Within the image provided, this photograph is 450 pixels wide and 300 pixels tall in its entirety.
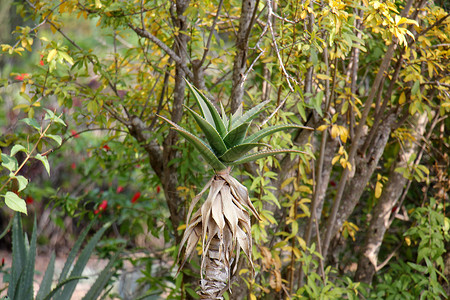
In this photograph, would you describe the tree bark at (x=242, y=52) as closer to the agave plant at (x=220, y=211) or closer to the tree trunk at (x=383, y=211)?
the agave plant at (x=220, y=211)

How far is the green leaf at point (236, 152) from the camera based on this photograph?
95 centimetres

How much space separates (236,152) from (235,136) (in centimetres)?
5

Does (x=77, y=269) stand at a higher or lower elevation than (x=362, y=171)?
lower

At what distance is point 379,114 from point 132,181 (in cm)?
228

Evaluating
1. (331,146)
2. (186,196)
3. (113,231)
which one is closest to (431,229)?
(331,146)

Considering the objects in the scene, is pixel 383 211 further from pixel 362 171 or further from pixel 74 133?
pixel 74 133

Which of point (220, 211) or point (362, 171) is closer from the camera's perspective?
point (220, 211)

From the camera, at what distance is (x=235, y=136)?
3.33 ft

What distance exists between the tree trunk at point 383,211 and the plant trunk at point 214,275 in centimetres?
202

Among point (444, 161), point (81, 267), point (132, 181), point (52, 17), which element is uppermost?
point (52, 17)

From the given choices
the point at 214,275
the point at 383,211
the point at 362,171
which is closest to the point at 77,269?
the point at 214,275

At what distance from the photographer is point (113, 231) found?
4.69 metres

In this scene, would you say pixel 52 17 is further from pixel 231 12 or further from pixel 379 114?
pixel 379 114

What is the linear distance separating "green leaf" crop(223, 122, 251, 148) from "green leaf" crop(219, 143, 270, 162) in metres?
0.04
